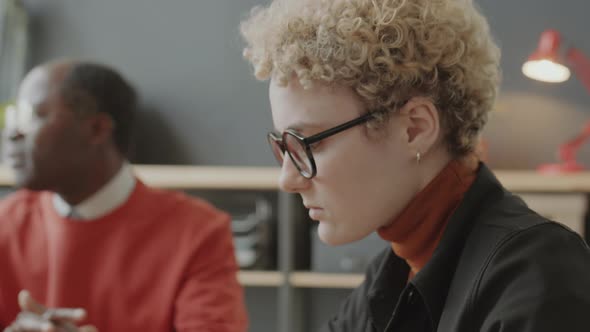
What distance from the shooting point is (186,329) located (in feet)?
5.43

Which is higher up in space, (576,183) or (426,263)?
(426,263)

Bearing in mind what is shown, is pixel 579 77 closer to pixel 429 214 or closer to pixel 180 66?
pixel 180 66

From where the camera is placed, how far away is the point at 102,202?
1.89 metres

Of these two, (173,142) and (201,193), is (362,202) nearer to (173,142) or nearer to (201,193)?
(201,193)

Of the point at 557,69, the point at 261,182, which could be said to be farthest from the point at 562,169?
the point at 261,182

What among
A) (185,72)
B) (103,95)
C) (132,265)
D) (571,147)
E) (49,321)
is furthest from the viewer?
(185,72)

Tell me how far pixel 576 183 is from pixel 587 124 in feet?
1.91

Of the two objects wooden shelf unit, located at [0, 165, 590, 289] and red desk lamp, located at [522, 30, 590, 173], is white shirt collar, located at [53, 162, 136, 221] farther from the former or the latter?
red desk lamp, located at [522, 30, 590, 173]

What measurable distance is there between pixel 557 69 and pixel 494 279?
6.97ft

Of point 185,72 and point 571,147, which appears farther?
point 185,72

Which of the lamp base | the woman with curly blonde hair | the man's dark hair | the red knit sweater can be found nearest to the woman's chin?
the woman with curly blonde hair

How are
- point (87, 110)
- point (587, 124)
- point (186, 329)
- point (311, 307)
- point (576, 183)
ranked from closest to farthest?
point (186, 329)
point (87, 110)
point (576, 183)
point (587, 124)
point (311, 307)

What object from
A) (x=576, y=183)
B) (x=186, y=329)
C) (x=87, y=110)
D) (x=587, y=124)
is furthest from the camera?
(x=587, y=124)

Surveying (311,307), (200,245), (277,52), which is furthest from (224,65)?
(277,52)
